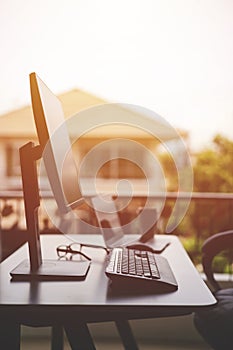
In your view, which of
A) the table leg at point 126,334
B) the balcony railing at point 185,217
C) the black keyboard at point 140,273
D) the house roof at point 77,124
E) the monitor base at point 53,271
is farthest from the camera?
the house roof at point 77,124

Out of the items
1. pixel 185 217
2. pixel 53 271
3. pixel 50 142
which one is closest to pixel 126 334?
pixel 53 271

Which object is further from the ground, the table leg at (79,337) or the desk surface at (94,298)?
the desk surface at (94,298)

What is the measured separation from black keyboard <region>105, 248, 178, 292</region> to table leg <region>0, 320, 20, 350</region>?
0.85 feet

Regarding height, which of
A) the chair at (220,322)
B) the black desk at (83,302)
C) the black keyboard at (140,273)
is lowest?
the chair at (220,322)

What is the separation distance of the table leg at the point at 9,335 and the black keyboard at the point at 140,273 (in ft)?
0.85

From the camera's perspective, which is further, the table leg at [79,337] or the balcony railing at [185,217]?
the balcony railing at [185,217]

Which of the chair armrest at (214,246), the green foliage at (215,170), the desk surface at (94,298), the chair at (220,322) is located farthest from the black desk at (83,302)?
the green foliage at (215,170)

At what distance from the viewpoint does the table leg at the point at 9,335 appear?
1109mm

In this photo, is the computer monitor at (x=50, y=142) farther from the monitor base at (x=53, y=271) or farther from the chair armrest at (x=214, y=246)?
the chair armrest at (x=214, y=246)

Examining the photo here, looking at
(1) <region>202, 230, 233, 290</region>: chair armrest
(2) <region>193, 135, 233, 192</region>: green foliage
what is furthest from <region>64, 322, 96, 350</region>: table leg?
(2) <region>193, 135, 233, 192</region>: green foliage

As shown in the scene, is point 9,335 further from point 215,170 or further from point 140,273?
point 215,170

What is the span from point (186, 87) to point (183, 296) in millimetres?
2891

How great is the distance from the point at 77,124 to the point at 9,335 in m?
2.35

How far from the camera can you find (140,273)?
1.23 metres
